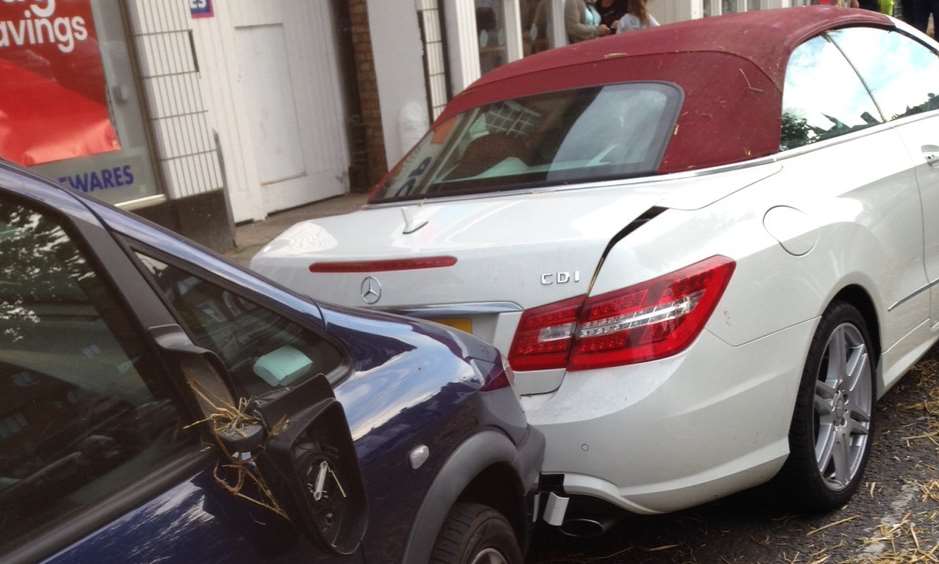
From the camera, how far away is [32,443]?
5.57 ft

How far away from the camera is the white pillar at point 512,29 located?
11.6m

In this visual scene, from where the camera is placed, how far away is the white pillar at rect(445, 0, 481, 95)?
1039 centimetres

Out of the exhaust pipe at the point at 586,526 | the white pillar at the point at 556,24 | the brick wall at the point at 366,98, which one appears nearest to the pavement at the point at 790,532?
the exhaust pipe at the point at 586,526

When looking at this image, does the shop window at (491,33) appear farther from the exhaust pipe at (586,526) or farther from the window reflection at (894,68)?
the exhaust pipe at (586,526)

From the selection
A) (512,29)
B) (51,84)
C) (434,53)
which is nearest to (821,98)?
(51,84)

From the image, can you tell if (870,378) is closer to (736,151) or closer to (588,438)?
(736,151)

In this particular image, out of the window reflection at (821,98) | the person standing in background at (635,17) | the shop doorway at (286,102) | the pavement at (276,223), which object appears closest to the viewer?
the window reflection at (821,98)

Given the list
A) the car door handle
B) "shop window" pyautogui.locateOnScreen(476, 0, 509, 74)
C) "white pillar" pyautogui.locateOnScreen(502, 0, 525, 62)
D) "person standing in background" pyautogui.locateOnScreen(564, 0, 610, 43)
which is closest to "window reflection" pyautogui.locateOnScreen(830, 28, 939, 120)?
the car door handle

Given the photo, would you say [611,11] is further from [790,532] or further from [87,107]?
[790,532]

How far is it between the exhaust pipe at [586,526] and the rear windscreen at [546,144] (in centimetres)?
123

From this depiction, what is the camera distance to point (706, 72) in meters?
3.95

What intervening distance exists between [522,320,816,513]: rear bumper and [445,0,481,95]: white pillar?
299 inches

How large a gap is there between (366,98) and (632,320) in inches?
310

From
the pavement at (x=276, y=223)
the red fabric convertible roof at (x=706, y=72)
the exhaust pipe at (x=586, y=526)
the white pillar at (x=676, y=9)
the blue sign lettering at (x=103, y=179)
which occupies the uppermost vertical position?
the red fabric convertible roof at (x=706, y=72)
